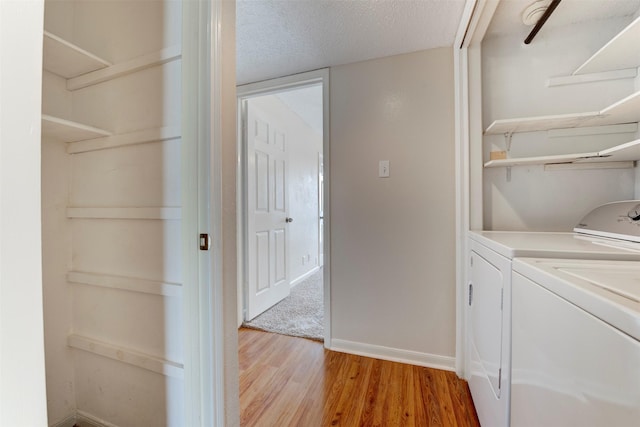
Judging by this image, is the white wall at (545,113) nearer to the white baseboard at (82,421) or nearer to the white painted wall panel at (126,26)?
the white painted wall panel at (126,26)

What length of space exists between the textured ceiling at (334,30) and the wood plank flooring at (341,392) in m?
2.08

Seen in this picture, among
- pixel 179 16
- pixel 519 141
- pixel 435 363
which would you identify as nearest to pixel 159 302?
pixel 179 16

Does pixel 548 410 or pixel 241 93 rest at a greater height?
pixel 241 93

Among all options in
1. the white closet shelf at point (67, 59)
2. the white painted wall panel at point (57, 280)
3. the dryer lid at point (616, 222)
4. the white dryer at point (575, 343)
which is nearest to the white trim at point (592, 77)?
the dryer lid at point (616, 222)

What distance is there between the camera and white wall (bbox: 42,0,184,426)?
0.98 metres

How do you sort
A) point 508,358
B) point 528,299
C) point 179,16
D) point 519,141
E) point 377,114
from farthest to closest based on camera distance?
1. point 377,114
2. point 519,141
3. point 179,16
4. point 508,358
5. point 528,299

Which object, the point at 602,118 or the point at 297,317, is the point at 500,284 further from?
the point at 297,317

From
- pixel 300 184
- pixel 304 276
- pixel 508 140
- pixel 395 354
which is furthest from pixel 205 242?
pixel 304 276

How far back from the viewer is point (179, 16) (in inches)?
37.8

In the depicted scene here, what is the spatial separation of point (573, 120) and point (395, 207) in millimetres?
1015

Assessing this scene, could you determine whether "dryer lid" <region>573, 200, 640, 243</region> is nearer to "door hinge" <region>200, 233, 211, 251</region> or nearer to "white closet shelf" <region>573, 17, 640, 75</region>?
"white closet shelf" <region>573, 17, 640, 75</region>

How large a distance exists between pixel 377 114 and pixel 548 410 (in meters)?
1.68

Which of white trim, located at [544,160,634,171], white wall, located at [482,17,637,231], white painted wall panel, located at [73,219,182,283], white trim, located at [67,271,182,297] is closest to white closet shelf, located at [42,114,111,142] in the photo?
white painted wall panel, located at [73,219,182,283]

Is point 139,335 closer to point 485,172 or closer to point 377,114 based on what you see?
point 377,114
